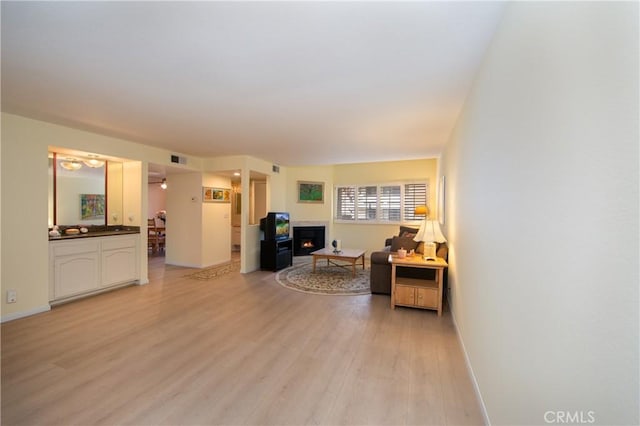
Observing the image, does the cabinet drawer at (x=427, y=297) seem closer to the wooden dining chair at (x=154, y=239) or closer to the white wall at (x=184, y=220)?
the white wall at (x=184, y=220)

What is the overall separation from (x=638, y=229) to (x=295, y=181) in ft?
22.5

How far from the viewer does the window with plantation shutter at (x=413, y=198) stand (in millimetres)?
6789

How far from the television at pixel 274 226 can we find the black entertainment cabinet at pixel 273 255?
11cm

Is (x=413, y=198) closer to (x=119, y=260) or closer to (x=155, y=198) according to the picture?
(x=119, y=260)

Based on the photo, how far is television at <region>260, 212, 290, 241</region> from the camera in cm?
573

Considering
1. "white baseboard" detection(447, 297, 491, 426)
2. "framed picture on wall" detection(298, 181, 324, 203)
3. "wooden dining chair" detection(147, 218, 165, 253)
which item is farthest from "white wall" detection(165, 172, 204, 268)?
"white baseboard" detection(447, 297, 491, 426)

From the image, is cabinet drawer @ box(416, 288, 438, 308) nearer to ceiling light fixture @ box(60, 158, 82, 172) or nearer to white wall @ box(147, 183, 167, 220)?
ceiling light fixture @ box(60, 158, 82, 172)

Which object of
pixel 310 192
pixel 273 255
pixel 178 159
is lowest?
pixel 273 255

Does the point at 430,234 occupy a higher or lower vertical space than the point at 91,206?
lower

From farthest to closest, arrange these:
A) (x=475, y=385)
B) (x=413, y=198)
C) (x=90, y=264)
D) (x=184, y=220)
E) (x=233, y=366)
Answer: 1. (x=413, y=198)
2. (x=184, y=220)
3. (x=90, y=264)
4. (x=233, y=366)
5. (x=475, y=385)

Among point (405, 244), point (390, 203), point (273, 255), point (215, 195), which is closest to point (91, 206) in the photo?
point (215, 195)

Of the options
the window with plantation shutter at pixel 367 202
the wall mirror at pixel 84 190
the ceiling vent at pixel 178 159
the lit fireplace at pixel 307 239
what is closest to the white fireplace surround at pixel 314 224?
the lit fireplace at pixel 307 239

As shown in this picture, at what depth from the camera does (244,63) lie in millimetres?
2043

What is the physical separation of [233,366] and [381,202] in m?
5.75
